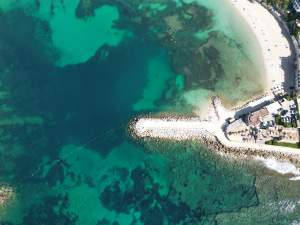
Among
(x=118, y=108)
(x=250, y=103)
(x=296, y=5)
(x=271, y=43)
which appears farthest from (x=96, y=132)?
(x=296, y=5)

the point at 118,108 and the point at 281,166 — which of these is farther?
the point at 118,108

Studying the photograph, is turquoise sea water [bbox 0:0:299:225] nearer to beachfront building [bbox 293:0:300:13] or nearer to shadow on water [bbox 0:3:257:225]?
shadow on water [bbox 0:3:257:225]

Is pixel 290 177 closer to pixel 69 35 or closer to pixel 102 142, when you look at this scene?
pixel 102 142

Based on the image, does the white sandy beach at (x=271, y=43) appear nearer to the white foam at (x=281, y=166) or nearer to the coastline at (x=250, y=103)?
the coastline at (x=250, y=103)

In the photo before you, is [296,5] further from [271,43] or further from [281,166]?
[281,166]

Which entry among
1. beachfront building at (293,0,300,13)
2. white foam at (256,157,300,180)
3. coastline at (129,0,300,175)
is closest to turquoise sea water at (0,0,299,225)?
white foam at (256,157,300,180)

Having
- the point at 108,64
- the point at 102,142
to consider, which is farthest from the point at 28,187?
the point at 108,64
